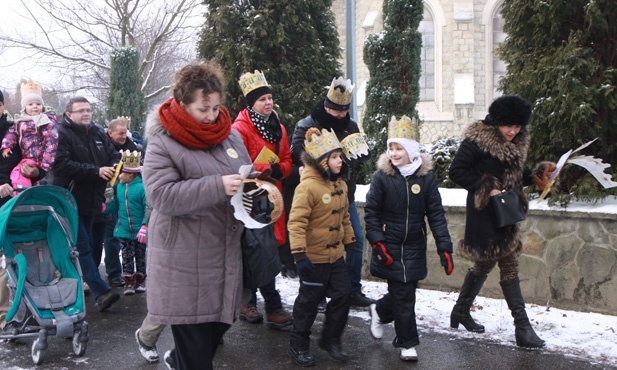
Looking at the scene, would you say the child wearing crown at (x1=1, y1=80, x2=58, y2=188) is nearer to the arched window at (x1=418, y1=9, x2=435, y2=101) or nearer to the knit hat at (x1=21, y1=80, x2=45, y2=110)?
the knit hat at (x1=21, y1=80, x2=45, y2=110)

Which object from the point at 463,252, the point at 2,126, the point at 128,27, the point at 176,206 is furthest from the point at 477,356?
the point at 128,27

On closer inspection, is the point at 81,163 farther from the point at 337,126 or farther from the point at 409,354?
the point at 409,354

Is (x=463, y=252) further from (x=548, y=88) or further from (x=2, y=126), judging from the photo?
(x=2, y=126)

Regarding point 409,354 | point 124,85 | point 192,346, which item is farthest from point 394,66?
point 124,85

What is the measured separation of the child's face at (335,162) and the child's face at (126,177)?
285 centimetres

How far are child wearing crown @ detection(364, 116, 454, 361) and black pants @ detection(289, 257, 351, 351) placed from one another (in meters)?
0.32

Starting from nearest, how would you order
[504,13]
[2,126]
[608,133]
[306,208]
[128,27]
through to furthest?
[306,208] → [2,126] → [608,133] → [504,13] → [128,27]

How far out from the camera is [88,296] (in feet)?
23.8

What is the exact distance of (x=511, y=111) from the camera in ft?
17.2

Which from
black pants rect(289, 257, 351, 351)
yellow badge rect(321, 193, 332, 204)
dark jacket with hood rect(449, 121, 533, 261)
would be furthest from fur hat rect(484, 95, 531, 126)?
black pants rect(289, 257, 351, 351)

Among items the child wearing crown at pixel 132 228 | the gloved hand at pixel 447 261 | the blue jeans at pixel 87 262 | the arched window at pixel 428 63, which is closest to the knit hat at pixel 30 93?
the blue jeans at pixel 87 262

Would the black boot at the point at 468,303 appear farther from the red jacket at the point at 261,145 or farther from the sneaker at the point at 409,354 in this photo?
the red jacket at the point at 261,145

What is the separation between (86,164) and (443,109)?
1614 centimetres

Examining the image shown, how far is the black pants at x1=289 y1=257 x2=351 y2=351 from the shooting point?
4930 mm
